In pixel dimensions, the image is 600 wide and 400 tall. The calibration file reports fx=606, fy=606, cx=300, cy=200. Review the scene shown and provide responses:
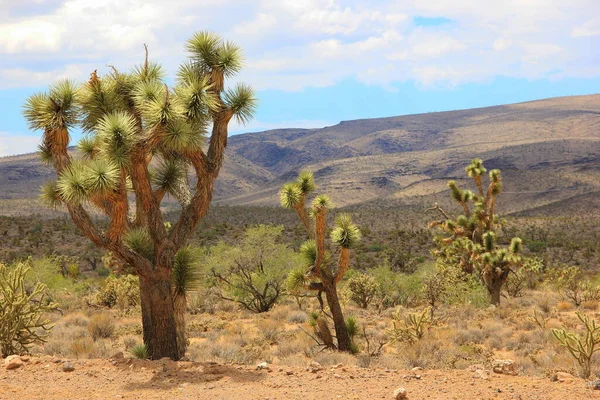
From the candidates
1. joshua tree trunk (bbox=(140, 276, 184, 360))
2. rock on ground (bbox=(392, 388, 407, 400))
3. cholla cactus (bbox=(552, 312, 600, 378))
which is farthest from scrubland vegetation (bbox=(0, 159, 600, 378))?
rock on ground (bbox=(392, 388, 407, 400))

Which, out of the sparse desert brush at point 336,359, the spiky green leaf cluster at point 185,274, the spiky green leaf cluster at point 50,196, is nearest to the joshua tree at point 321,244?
the sparse desert brush at point 336,359

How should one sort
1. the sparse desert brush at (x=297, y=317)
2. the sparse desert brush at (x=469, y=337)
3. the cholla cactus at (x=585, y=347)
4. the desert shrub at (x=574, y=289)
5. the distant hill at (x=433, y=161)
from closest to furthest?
the cholla cactus at (x=585, y=347), the sparse desert brush at (x=469, y=337), the sparse desert brush at (x=297, y=317), the desert shrub at (x=574, y=289), the distant hill at (x=433, y=161)

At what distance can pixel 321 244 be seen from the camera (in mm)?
11773

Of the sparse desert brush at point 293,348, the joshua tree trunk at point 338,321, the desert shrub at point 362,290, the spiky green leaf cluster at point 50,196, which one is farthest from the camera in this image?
the desert shrub at point 362,290

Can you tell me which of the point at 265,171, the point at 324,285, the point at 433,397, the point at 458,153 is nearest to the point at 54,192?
the point at 324,285

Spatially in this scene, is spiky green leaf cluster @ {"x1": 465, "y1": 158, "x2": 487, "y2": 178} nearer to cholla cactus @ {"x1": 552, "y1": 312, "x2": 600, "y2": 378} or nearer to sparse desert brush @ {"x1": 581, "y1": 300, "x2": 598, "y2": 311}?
sparse desert brush @ {"x1": 581, "y1": 300, "x2": 598, "y2": 311}

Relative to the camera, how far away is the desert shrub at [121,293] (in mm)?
21323

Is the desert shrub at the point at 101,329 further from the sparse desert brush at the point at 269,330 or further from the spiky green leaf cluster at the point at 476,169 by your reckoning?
the spiky green leaf cluster at the point at 476,169

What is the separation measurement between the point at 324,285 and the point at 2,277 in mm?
6179

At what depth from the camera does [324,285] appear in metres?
12.2

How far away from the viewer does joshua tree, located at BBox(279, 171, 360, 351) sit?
11.6 meters

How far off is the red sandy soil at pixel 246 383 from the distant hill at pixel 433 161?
67793 millimetres

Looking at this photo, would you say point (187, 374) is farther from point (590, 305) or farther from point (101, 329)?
point (590, 305)

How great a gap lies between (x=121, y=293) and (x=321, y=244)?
11.8 metres
